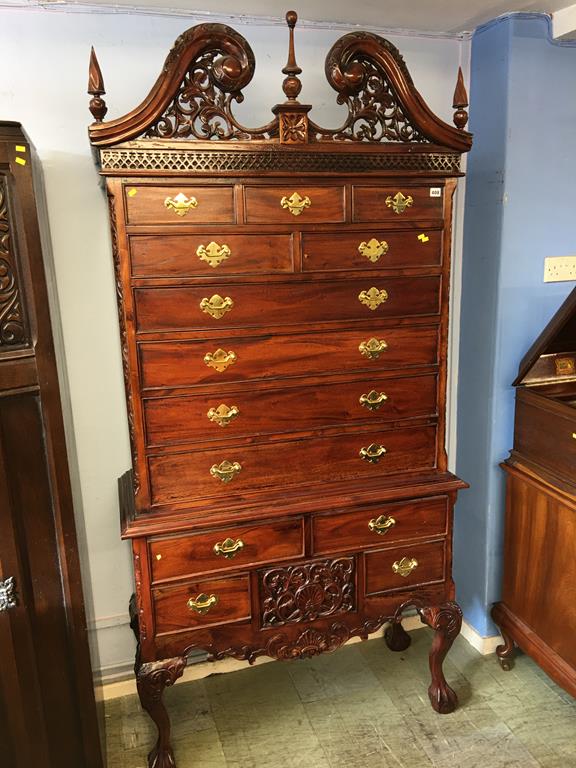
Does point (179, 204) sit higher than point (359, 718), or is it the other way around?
point (179, 204)

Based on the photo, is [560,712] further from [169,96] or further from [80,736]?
[169,96]

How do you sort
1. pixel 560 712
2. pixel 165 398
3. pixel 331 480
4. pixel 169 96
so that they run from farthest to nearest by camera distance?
pixel 560 712 → pixel 331 480 → pixel 165 398 → pixel 169 96

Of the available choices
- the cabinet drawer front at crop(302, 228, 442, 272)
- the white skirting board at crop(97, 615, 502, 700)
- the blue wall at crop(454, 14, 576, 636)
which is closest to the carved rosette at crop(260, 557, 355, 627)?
the white skirting board at crop(97, 615, 502, 700)

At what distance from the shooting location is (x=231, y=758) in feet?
7.25

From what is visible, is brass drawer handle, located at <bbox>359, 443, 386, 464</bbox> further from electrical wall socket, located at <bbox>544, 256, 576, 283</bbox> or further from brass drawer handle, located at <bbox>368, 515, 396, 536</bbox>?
electrical wall socket, located at <bbox>544, 256, 576, 283</bbox>

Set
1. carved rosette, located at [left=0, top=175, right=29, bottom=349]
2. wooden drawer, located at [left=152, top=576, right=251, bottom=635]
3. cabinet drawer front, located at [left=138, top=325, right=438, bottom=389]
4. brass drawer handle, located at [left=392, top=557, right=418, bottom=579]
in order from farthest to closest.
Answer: brass drawer handle, located at [left=392, top=557, right=418, bottom=579] < wooden drawer, located at [left=152, top=576, right=251, bottom=635] < cabinet drawer front, located at [left=138, top=325, right=438, bottom=389] < carved rosette, located at [left=0, top=175, right=29, bottom=349]

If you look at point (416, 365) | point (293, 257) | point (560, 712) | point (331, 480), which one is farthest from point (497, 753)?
point (293, 257)

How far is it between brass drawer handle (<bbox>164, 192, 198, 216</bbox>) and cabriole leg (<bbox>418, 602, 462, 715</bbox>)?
158 cm

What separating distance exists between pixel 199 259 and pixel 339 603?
1.23 m

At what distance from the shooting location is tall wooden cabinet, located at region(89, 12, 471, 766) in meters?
1.84

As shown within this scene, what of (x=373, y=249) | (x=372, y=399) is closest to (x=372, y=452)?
(x=372, y=399)

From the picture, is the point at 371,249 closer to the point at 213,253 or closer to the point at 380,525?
the point at 213,253

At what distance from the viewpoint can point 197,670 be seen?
2.62m

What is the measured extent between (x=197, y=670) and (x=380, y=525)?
3.49ft
